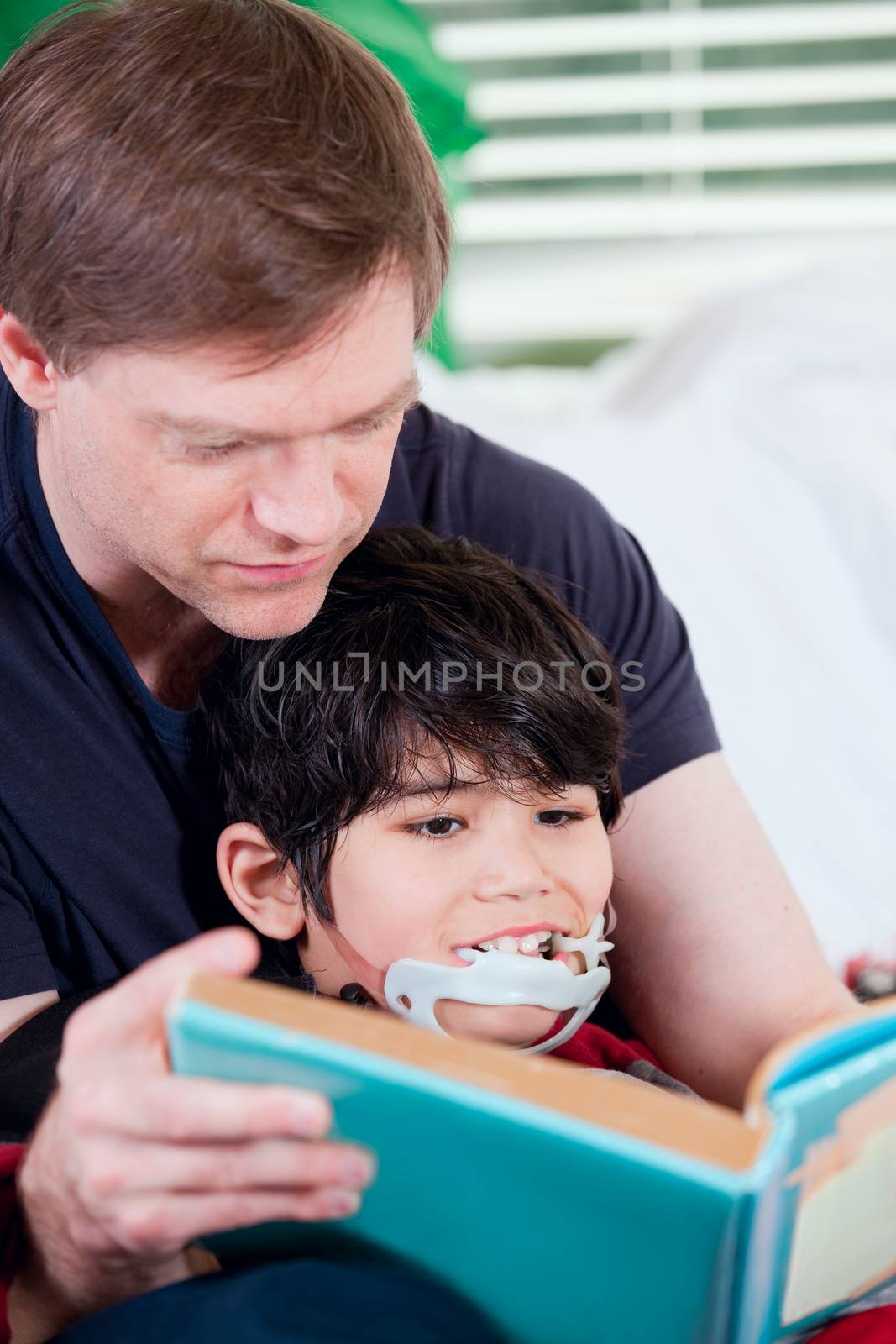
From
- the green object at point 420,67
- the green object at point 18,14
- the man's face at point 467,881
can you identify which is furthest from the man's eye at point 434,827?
the green object at point 18,14

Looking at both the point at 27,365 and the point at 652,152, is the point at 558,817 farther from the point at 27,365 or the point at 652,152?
the point at 652,152

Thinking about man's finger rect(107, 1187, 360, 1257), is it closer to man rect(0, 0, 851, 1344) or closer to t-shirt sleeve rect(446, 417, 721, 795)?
man rect(0, 0, 851, 1344)

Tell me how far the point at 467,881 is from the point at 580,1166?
367 mm

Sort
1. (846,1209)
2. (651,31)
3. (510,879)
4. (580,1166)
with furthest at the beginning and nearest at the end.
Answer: (651,31) → (510,879) → (846,1209) → (580,1166)

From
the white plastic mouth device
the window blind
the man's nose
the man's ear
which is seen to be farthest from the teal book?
the window blind

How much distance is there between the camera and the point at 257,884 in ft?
3.39

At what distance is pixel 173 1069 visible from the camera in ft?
2.02

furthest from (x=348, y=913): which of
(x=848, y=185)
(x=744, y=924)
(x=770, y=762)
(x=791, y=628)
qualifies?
(x=848, y=185)

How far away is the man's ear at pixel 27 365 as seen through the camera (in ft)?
3.05

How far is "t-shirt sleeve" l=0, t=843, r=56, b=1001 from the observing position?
3.08ft

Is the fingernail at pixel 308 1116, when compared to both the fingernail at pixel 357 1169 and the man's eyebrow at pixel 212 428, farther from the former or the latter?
the man's eyebrow at pixel 212 428

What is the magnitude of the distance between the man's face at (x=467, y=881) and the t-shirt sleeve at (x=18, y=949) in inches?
7.7

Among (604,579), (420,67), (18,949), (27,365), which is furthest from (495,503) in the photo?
(420,67)

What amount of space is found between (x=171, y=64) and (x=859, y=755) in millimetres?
1026
